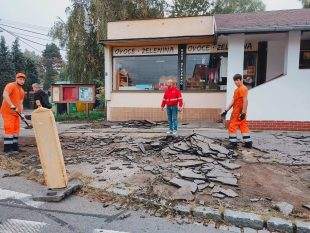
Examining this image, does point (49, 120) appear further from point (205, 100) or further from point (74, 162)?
point (205, 100)

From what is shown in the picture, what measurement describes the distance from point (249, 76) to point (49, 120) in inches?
448

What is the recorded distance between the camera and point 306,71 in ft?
37.5

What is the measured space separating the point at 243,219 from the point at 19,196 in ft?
11.8

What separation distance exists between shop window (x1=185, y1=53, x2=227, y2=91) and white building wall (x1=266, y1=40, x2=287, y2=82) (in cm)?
189

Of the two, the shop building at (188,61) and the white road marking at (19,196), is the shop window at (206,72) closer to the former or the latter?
the shop building at (188,61)

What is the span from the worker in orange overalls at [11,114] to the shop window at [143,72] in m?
7.62

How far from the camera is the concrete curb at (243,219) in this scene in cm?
438

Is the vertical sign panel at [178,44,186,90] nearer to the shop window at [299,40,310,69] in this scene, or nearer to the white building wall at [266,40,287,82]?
the white building wall at [266,40,287,82]

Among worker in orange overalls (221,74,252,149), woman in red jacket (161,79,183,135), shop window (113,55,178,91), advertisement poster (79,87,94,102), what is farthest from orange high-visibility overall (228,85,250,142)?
Result: advertisement poster (79,87,94,102)

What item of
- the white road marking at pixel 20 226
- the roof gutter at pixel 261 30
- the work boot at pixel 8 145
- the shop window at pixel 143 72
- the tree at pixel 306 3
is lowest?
the white road marking at pixel 20 226

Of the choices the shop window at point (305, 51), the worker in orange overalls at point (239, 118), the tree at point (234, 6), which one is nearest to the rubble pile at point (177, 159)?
the worker in orange overalls at point (239, 118)

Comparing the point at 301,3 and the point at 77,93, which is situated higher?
the point at 301,3

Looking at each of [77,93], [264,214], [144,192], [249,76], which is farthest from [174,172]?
[77,93]

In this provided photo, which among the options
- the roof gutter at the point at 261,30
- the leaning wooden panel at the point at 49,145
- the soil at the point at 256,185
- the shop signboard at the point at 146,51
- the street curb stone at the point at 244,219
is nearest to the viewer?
the street curb stone at the point at 244,219
